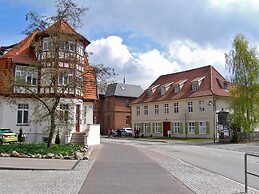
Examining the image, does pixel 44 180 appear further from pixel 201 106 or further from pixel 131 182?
pixel 201 106

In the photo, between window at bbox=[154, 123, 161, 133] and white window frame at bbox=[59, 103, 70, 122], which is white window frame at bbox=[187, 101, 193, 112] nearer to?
window at bbox=[154, 123, 161, 133]

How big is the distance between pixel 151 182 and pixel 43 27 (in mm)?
13783

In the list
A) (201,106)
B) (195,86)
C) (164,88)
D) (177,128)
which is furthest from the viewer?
(164,88)

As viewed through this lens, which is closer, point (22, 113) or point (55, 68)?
point (55, 68)

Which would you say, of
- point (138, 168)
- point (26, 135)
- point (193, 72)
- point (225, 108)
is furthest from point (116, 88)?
point (138, 168)

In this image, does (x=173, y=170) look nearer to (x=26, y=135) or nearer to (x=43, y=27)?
(x=43, y=27)

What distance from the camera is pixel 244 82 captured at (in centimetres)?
4388

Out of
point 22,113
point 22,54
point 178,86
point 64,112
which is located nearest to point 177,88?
point 178,86

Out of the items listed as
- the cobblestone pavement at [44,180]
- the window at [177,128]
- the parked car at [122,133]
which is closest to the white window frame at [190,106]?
the window at [177,128]

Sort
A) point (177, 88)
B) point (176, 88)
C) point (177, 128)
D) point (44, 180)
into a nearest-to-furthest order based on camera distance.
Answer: point (44, 180) < point (177, 128) < point (177, 88) < point (176, 88)

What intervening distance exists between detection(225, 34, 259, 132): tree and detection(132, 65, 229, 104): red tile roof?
703cm

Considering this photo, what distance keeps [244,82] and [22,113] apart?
26.9 meters

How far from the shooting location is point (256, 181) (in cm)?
1248

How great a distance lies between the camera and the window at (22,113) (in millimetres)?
31906
